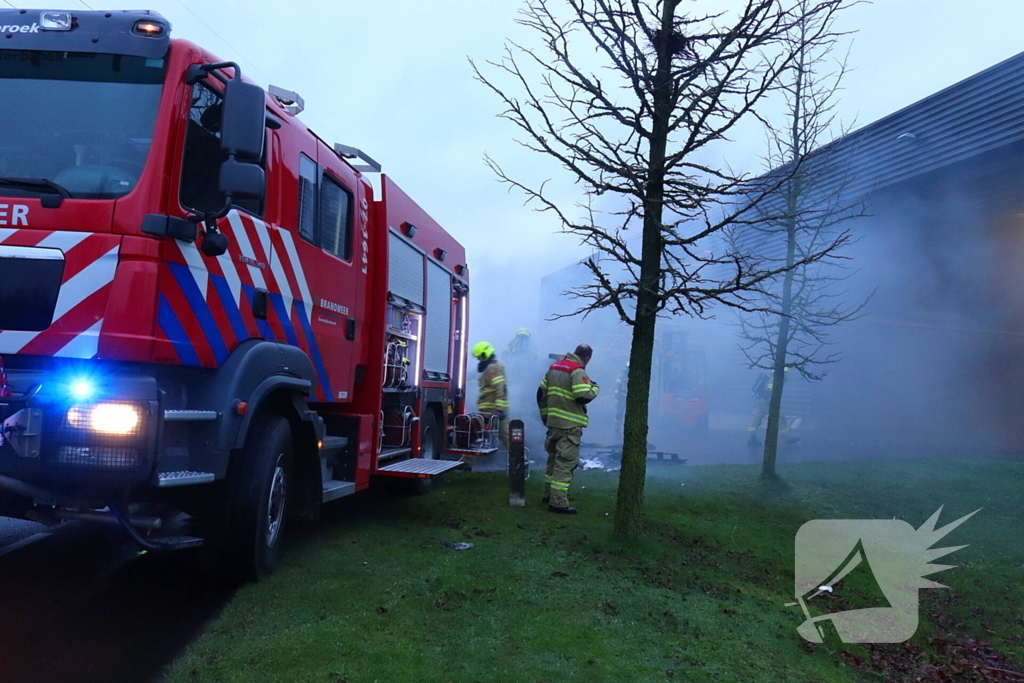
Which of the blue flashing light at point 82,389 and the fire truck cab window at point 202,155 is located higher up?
the fire truck cab window at point 202,155

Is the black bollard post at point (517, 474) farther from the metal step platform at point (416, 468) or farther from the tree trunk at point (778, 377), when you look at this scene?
the tree trunk at point (778, 377)

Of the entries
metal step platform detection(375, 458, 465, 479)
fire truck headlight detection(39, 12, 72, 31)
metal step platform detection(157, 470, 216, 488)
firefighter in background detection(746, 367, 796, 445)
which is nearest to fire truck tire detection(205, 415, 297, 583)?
metal step platform detection(157, 470, 216, 488)

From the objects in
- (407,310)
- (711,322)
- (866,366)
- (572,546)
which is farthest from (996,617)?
(711,322)

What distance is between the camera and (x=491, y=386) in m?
10.3

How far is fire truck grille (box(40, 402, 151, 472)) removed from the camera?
10.9ft

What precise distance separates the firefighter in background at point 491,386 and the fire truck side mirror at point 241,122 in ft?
21.5

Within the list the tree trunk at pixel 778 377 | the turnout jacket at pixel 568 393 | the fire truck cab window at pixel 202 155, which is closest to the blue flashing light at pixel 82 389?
the fire truck cab window at pixel 202 155

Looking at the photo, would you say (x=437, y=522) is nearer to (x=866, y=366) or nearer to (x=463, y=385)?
(x=463, y=385)

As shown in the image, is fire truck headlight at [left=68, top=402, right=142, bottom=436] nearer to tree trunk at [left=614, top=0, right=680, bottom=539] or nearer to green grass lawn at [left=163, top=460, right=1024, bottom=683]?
green grass lawn at [left=163, top=460, right=1024, bottom=683]

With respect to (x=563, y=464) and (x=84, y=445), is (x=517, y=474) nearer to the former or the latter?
(x=563, y=464)

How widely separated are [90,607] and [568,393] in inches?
184

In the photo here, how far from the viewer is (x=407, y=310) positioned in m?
7.24

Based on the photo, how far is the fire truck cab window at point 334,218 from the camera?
18.3 ft

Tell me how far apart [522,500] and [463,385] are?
2550 mm
